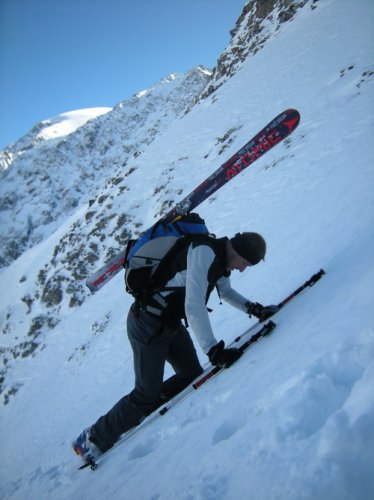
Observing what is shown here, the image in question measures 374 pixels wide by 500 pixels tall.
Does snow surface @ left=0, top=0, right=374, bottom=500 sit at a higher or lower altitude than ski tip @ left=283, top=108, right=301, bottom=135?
lower

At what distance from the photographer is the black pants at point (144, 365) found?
3062mm

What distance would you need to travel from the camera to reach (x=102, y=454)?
3.45 m

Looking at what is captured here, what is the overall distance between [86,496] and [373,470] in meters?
2.69

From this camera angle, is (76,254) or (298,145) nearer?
(298,145)

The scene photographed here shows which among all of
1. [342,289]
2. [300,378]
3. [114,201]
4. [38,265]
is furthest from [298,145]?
[38,265]

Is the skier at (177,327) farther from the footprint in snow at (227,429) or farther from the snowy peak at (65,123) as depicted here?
the snowy peak at (65,123)

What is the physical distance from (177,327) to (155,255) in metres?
0.86

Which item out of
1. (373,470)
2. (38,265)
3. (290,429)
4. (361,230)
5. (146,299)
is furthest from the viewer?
(38,265)

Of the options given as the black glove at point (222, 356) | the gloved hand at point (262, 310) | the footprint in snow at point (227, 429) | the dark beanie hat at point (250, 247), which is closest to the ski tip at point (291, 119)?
the gloved hand at point (262, 310)

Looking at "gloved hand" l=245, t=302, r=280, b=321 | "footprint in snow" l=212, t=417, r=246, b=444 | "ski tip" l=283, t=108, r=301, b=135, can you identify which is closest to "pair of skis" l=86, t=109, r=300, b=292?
"ski tip" l=283, t=108, r=301, b=135

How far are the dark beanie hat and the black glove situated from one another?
0.81 m

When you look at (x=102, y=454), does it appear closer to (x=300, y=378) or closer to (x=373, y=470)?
(x=300, y=378)

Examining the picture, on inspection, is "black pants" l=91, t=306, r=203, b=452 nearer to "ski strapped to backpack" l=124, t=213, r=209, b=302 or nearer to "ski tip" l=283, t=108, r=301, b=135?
"ski strapped to backpack" l=124, t=213, r=209, b=302

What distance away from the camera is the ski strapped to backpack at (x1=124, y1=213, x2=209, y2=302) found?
2889 millimetres
